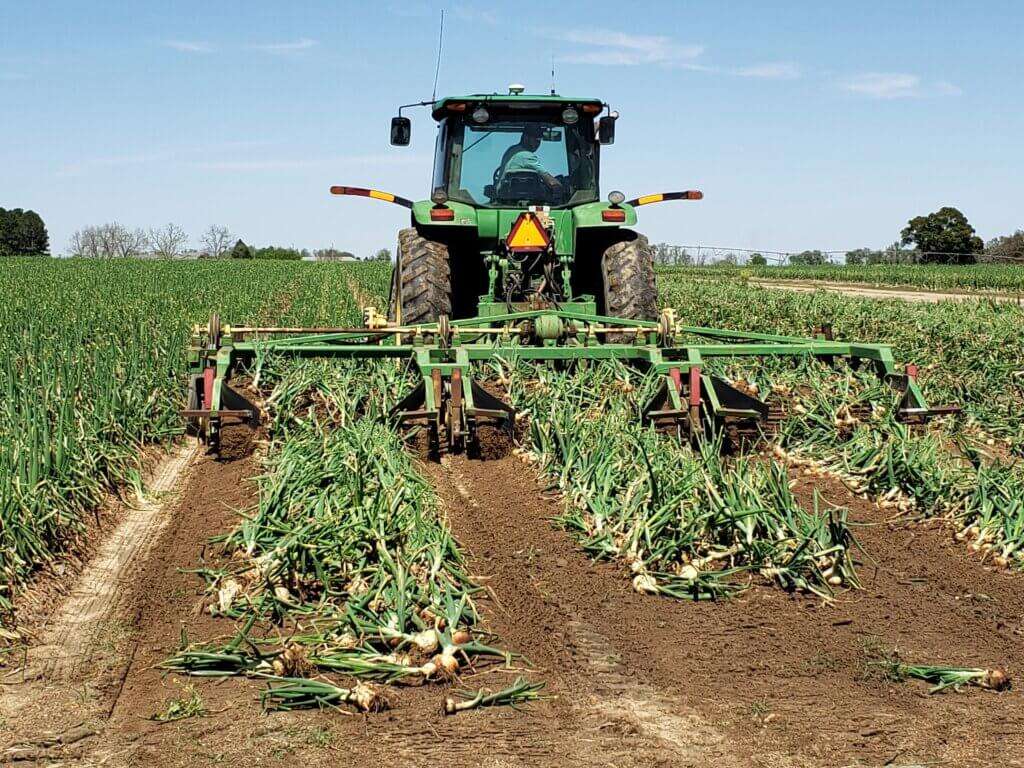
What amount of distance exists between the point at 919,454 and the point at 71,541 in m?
3.89

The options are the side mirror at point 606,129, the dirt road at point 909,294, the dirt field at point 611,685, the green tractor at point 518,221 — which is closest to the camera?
the dirt field at point 611,685

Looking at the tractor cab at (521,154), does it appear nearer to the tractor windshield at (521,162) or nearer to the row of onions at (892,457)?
the tractor windshield at (521,162)

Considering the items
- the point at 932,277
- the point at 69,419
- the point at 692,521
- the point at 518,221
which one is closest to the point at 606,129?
the point at 518,221

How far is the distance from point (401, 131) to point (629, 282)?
2.23 meters

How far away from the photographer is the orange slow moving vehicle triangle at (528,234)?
7.82 m

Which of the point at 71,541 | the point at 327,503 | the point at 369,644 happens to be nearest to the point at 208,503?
the point at 71,541

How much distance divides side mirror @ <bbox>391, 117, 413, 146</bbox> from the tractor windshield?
0.34 metres

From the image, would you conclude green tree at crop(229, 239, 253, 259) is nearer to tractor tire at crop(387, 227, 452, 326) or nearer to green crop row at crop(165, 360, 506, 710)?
A: tractor tire at crop(387, 227, 452, 326)

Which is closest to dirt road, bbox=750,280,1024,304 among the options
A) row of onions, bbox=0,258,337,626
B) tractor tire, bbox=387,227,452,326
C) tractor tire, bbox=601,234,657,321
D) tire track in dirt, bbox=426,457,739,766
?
tractor tire, bbox=601,234,657,321

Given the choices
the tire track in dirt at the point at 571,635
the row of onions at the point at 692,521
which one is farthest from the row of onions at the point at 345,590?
the row of onions at the point at 692,521

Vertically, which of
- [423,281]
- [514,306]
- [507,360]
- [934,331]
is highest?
[423,281]

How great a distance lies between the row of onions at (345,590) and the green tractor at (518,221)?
3.21 meters

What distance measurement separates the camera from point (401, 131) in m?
8.56

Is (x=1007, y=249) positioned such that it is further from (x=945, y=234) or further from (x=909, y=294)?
(x=909, y=294)
